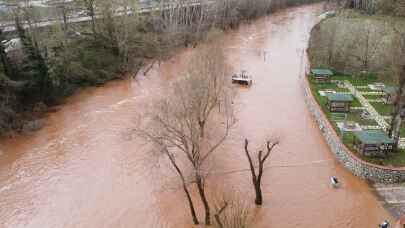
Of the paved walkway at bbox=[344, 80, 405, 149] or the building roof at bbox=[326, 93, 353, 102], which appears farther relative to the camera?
the building roof at bbox=[326, 93, 353, 102]

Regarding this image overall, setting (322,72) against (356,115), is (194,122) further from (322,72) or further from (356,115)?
(322,72)

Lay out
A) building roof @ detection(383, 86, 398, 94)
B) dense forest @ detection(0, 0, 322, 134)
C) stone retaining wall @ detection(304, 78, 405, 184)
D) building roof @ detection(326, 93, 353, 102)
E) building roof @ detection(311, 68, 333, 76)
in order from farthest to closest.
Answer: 1. building roof @ detection(311, 68, 333, 76)
2. dense forest @ detection(0, 0, 322, 134)
3. building roof @ detection(383, 86, 398, 94)
4. building roof @ detection(326, 93, 353, 102)
5. stone retaining wall @ detection(304, 78, 405, 184)

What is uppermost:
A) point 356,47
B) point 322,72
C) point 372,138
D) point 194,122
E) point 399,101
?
point 356,47

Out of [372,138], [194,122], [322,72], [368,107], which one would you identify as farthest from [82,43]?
[372,138]

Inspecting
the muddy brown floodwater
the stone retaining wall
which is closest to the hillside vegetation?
the muddy brown floodwater

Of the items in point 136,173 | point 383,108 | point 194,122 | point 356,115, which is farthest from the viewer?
point 383,108

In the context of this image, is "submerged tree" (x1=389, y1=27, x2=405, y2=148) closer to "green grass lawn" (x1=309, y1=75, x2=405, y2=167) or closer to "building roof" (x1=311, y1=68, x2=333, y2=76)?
"green grass lawn" (x1=309, y1=75, x2=405, y2=167)

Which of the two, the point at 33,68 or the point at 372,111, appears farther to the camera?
Answer: the point at 33,68

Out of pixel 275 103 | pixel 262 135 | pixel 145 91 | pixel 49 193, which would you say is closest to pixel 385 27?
pixel 275 103
